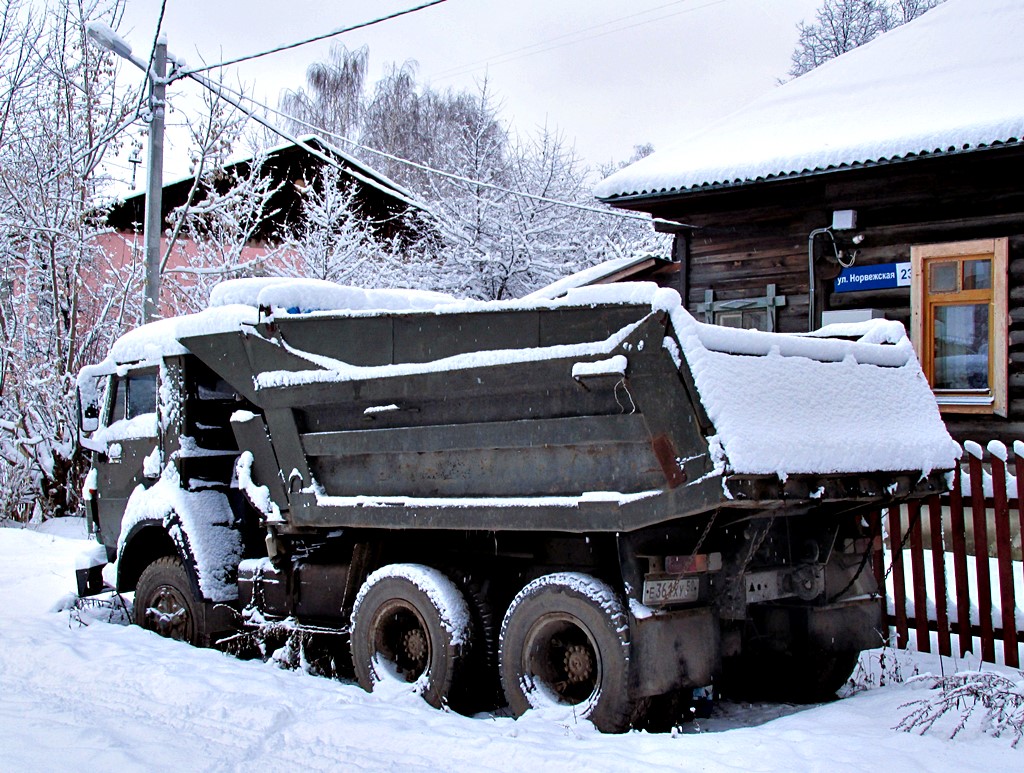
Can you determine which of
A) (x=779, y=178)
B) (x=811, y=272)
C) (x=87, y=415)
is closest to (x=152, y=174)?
(x=87, y=415)

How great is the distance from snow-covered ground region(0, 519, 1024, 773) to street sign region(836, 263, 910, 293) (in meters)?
5.57

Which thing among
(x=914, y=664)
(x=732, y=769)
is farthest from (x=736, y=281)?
(x=732, y=769)

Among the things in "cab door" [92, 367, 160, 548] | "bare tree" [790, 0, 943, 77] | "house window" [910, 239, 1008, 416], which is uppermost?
"bare tree" [790, 0, 943, 77]

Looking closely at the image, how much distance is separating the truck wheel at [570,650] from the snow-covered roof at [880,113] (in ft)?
22.5

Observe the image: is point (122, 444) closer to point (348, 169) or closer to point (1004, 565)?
point (1004, 565)

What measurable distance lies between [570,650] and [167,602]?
3.61 metres

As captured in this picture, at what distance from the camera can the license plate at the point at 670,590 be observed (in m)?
4.92

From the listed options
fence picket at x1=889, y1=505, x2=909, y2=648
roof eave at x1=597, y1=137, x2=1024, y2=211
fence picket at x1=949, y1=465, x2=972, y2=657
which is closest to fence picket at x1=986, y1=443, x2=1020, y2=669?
fence picket at x1=949, y1=465, x2=972, y2=657

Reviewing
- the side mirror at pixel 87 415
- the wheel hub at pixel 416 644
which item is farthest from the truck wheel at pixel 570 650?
the side mirror at pixel 87 415

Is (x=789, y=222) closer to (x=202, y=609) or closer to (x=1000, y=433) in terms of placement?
(x=1000, y=433)

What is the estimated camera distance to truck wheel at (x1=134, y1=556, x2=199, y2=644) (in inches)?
290

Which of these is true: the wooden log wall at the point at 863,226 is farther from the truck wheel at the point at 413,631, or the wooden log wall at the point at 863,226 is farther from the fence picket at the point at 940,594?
the truck wheel at the point at 413,631

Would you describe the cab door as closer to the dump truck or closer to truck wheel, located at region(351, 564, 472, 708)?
the dump truck

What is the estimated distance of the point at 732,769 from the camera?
423 cm
